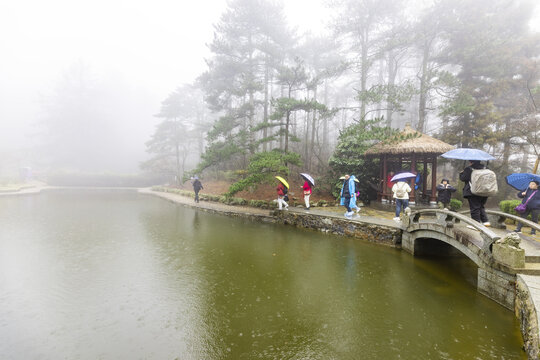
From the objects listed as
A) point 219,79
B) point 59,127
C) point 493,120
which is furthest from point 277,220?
point 59,127

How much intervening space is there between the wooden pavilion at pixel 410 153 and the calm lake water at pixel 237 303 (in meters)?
4.58

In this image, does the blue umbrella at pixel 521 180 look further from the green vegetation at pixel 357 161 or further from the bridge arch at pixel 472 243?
the green vegetation at pixel 357 161

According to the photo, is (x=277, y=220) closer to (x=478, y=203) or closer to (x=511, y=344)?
(x=478, y=203)

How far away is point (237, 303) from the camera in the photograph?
14.4 feet

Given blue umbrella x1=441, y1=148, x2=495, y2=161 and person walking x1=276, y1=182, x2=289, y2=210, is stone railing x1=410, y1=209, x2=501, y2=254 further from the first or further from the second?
person walking x1=276, y1=182, x2=289, y2=210

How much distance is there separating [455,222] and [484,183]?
134cm

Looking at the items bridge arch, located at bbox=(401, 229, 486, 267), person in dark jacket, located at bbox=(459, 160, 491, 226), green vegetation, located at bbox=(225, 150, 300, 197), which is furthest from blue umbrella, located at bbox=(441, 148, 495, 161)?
green vegetation, located at bbox=(225, 150, 300, 197)

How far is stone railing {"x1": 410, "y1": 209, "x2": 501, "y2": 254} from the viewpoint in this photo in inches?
179

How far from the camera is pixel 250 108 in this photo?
16109 mm

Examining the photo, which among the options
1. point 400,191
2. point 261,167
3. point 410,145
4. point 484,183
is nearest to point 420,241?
point 400,191

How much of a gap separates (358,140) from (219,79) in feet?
43.4

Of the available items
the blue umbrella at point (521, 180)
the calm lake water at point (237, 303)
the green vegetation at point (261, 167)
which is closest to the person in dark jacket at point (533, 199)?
the blue umbrella at point (521, 180)

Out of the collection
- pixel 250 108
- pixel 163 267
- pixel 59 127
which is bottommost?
pixel 163 267

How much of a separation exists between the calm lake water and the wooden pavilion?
15.0 feet
